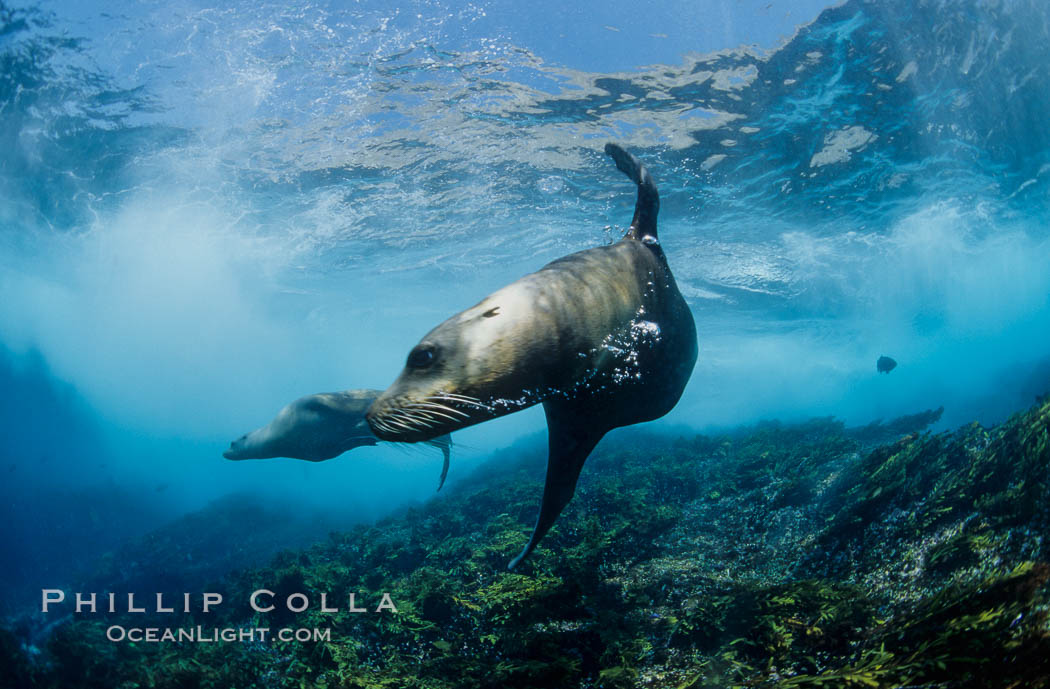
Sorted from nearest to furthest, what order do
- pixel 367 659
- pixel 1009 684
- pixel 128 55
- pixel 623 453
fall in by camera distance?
pixel 1009 684, pixel 367 659, pixel 128 55, pixel 623 453

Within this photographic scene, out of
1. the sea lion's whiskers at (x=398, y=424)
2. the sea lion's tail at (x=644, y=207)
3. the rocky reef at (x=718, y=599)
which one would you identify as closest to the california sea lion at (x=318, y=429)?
the rocky reef at (x=718, y=599)

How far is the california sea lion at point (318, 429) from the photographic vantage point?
6.35 meters

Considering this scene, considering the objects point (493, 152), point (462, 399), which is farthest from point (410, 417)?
point (493, 152)

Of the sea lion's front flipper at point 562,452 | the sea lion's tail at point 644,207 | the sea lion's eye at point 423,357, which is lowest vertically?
the sea lion's front flipper at point 562,452

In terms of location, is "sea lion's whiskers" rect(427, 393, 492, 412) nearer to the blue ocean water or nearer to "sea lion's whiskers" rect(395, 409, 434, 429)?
"sea lion's whiskers" rect(395, 409, 434, 429)

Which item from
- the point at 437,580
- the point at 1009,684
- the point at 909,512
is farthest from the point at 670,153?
the point at 1009,684

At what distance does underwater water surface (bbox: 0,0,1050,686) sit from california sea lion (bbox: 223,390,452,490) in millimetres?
2043

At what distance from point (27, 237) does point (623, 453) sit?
28276 millimetres

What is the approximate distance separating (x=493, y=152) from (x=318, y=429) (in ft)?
33.3

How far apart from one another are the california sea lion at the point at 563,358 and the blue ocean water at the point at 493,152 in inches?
335

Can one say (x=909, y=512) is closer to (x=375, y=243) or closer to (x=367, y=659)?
(x=367, y=659)

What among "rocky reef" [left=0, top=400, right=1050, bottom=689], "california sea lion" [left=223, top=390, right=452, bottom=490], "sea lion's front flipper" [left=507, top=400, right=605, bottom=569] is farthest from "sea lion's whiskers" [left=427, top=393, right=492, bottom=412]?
"california sea lion" [left=223, top=390, right=452, bottom=490]

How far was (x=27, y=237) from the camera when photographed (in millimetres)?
21453

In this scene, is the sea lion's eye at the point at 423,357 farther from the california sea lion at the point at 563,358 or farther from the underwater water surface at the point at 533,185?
the underwater water surface at the point at 533,185
